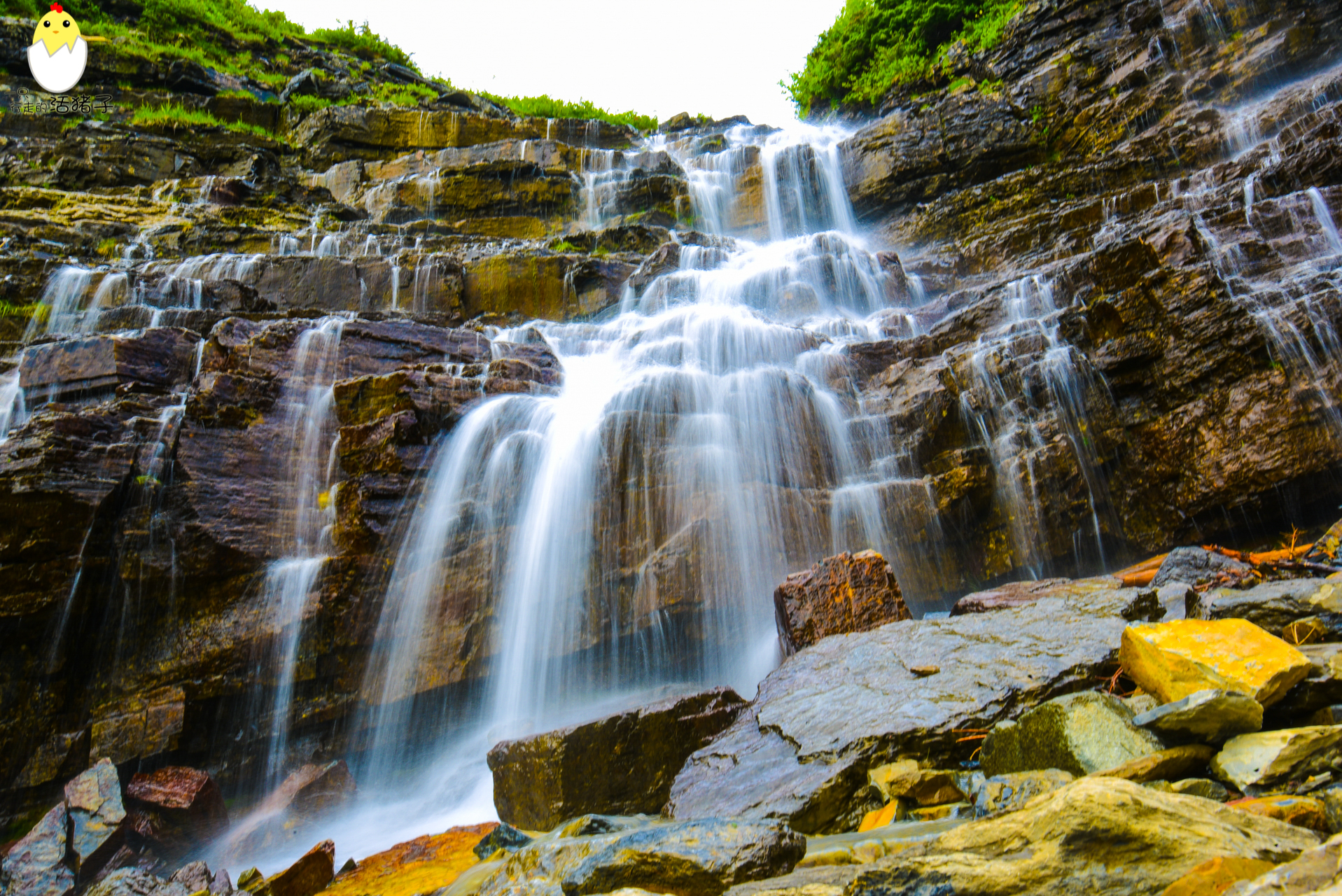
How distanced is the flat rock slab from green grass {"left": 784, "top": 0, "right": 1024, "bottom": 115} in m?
21.9

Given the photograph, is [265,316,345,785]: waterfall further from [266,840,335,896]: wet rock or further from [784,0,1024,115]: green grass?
[784,0,1024,115]: green grass

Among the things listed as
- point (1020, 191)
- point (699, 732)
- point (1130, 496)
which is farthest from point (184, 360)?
point (1020, 191)

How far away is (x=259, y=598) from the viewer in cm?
642

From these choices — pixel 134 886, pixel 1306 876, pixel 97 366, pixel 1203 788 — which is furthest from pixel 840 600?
pixel 97 366

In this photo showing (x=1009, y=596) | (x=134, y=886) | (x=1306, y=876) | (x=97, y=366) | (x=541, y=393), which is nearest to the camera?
(x=1306, y=876)

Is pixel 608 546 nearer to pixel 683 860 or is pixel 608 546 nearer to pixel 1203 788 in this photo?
pixel 683 860

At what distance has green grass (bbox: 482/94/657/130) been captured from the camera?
27.0 meters

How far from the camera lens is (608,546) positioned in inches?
265

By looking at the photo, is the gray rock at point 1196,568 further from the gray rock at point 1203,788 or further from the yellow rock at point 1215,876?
the yellow rock at point 1215,876

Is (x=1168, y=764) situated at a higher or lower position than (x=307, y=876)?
higher

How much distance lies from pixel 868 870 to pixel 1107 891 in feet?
1.91

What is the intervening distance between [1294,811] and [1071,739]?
0.79 meters

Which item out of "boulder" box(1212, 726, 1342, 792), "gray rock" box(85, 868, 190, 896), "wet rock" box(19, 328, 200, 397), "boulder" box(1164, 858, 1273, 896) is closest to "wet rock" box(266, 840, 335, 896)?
"gray rock" box(85, 868, 190, 896)

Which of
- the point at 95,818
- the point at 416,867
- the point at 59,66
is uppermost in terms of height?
the point at 59,66
